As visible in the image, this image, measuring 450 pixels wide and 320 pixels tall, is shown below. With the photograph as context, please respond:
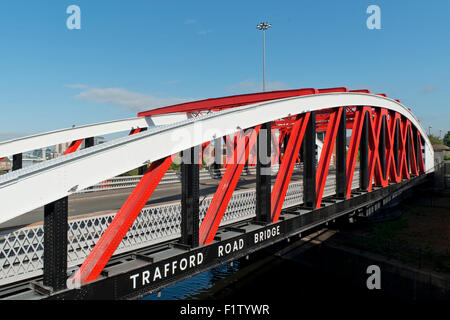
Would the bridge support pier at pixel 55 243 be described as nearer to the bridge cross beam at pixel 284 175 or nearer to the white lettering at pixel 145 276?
the white lettering at pixel 145 276

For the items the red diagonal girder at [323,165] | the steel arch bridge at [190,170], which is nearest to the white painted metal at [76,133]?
the steel arch bridge at [190,170]

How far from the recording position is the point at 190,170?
6.92 m

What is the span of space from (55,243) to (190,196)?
290cm

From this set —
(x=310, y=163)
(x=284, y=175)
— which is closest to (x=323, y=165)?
(x=310, y=163)

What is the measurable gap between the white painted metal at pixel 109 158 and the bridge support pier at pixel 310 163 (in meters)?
2.44

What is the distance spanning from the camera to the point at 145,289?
251 inches

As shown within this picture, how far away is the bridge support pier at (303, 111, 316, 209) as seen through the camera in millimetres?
11000

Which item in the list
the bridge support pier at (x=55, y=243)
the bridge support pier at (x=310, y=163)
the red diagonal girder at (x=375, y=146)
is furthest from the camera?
the red diagonal girder at (x=375, y=146)

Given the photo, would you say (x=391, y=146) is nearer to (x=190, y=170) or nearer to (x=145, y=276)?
(x=190, y=170)

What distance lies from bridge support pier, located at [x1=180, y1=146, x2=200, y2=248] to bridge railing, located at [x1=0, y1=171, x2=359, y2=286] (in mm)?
885

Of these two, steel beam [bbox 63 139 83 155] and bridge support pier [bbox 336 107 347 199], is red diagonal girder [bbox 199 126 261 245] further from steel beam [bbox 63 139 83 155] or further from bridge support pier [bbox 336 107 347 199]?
steel beam [bbox 63 139 83 155]

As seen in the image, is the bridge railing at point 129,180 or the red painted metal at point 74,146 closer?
the red painted metal at point 74,146

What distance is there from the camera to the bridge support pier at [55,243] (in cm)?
479
